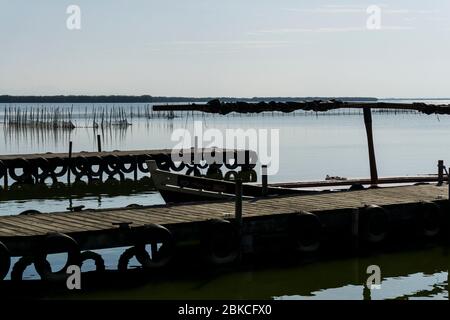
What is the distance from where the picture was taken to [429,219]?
18.8m

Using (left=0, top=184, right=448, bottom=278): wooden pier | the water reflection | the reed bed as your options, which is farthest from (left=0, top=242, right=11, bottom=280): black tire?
the reed bed

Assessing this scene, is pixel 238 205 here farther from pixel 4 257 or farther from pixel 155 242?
pixel 4 257

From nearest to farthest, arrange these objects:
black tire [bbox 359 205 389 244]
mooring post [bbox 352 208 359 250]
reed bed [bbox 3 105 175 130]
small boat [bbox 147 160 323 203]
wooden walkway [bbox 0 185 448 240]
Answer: wooden walkway [bbox 0 185 448 240], mooring post [bbox 352 208 359 250], black tire [bbox 359 205 389 244], small boat [bbox 147 160 323 203], reed bed [bbox 3 105 175 130]

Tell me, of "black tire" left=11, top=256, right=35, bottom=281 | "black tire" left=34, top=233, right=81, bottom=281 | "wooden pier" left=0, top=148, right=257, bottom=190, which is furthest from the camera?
"wooden pier" left=0, top=148, right=257, bottom=190

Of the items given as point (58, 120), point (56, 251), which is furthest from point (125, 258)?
point (58, 120)

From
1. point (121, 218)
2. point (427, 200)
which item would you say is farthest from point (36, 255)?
point (427, 200)

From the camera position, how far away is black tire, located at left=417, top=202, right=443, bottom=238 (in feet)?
61.7

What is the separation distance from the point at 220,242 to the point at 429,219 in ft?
19.4

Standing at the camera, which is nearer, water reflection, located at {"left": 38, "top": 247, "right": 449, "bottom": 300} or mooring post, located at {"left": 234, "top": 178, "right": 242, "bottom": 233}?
water reflection, located at {"left": 38, "top": 247, "right": 449, "bottom": 300}

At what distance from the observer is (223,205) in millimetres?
18219

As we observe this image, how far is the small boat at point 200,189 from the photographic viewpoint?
67.7 ft

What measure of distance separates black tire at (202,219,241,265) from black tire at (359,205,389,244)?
344 centimetres

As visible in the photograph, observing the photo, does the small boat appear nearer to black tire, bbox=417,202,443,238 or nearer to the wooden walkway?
the wooden walkway
